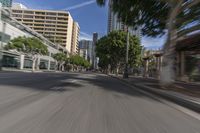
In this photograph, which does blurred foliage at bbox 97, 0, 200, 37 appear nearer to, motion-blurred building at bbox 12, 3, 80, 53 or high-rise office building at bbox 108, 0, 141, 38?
high-rise office building at bbox 108, 0, 141, 38

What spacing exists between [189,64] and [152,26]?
1274 centimetres

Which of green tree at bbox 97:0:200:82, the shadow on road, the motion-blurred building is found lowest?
the shadow on road

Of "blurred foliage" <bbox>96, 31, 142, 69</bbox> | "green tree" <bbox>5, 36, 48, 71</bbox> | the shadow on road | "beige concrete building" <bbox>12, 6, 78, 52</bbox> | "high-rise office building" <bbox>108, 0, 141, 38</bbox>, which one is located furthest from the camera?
"beige concrete building" <bbox>12, 6, 78, 52</bbox>

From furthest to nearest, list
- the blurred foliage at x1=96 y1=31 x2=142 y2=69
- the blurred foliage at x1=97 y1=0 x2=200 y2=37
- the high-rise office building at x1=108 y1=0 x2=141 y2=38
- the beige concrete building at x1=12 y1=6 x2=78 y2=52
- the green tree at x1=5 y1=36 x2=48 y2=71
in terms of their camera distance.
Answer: the beige concrete building at x1=12 y1=6 x2=78 y2=52
the blurred foliage at x1=96 y1=31 x2=142 y2=69
the green tree at x1=5 y1=36 x2=48 y2=71
the high-rise office building at x1=108 y1=0 x2=141 y2=38
the blurred foliage at x1=97 y1=0 x2=200 y2=37

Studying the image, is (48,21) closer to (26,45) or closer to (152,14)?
(26,45)

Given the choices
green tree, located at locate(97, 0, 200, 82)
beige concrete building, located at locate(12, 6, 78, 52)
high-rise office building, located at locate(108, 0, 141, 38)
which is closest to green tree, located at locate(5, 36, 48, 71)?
high-rise office building, located at locate(108, 0, 141, 38)

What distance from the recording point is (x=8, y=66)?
59312mm

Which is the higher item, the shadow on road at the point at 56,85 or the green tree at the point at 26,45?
the green tree at the point at 26,45

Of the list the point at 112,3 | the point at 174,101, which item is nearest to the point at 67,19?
the point at 112,3

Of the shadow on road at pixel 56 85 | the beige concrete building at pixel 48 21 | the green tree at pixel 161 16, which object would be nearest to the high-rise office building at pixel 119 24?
the green tree at pixel 161 16

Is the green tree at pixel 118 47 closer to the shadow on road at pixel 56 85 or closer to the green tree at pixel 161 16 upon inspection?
the green tree at pixel 161 16

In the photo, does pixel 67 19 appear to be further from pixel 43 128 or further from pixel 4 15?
pixel 43 128

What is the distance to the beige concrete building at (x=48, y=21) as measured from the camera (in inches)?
5822

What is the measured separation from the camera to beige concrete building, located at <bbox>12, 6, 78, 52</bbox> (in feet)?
485
